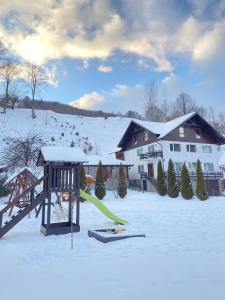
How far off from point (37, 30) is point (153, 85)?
4233cm

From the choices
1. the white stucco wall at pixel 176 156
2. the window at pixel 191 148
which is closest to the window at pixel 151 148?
the white stucco wall at pixel 176 156

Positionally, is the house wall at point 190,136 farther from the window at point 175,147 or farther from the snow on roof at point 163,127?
the window at point 175,147

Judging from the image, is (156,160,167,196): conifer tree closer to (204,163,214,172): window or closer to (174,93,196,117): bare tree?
(204,163,214,172): window

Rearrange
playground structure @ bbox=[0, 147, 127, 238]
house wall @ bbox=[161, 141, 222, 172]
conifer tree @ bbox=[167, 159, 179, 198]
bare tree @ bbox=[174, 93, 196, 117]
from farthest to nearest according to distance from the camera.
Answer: bare tree @ bbox=[174, 93, 196, 117] < house wall @ bbox=[161, 141, 222, 172] < conifer tree @ bbox=[167, 159, 179, 198] < playground structure @ bbox=[0, 147, 127, 238]

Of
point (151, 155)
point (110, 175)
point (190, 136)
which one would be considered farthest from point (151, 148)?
point (110, 175)

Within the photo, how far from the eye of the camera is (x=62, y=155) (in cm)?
1039

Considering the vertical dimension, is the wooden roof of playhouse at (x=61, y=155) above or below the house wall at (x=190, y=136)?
below

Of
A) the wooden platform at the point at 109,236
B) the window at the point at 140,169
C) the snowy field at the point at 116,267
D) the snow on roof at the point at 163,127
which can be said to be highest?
the snow on roof at the point at 163,127

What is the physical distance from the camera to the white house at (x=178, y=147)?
31.6m

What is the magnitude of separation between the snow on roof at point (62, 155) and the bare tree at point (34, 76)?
4556 centimetres

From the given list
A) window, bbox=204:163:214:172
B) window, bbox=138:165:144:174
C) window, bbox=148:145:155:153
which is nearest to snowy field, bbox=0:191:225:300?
window, bbox=148:145:155:153

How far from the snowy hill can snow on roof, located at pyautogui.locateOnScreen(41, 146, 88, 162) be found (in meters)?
32.1

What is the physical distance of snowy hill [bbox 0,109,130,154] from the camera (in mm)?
46656

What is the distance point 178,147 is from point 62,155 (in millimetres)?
24394
